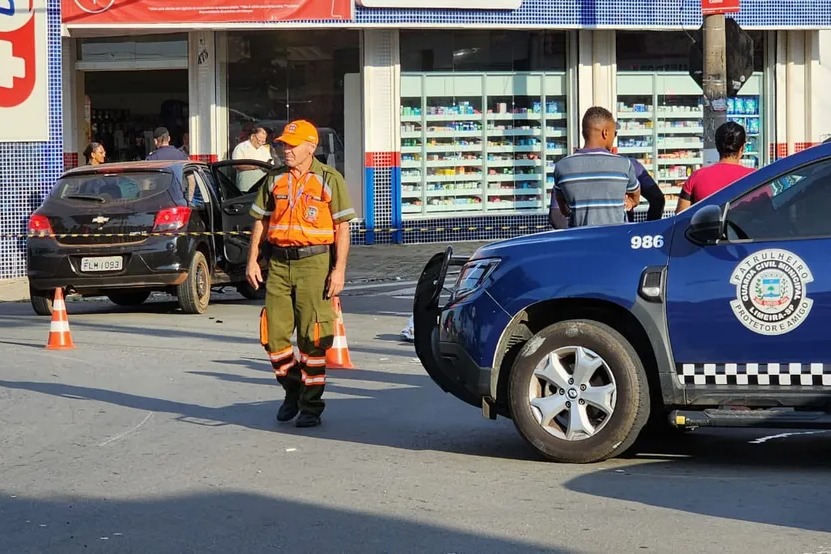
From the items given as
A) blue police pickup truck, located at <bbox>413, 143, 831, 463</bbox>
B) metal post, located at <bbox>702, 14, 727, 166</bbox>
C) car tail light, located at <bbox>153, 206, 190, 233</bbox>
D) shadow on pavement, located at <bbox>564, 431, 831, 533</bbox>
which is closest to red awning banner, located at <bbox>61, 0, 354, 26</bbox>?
car tail light, located at <bbox>153, 206, 190, 233</bbox>

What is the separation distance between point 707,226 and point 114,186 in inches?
347

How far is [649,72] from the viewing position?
24.0 m

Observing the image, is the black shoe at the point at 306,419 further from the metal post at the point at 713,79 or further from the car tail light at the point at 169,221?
the metal post at the point at 713,79

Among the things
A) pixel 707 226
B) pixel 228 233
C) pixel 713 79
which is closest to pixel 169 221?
pixel 228 233

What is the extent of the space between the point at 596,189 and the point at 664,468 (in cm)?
201

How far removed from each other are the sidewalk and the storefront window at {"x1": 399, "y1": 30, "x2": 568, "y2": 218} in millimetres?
995

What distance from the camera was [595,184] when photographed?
28.7 feet

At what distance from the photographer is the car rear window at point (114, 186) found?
14.7 metres

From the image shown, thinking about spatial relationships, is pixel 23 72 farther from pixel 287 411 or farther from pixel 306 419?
pixel 306 419

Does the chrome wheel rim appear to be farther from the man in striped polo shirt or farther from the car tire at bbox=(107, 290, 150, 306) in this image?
the car tire at bbox=(107, 290, 150, 306)

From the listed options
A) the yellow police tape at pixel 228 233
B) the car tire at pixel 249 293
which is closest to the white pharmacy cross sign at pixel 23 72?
the yellow police tape at pixel 228 233

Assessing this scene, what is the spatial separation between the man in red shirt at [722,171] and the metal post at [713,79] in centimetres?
625

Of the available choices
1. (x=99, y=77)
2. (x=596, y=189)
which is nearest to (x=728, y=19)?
(x=596, y=189)

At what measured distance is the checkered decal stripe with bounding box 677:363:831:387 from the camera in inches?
276
